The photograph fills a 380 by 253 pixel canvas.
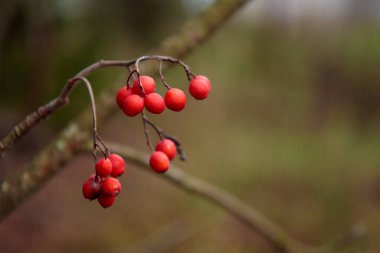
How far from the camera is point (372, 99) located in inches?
299

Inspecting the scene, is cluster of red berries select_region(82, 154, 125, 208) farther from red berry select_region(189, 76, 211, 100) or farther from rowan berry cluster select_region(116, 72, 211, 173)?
red berry select_region(189, 76, 211, 100)

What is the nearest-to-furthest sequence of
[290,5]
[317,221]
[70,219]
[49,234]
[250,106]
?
[49,234]
[70,219]
[317,221]
[250,106]
[290,5]

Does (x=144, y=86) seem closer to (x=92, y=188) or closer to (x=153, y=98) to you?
(x=153, y=98)

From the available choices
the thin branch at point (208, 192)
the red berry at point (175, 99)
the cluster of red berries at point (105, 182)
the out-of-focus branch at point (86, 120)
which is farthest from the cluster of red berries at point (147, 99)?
the thin branch at point (208, 192)

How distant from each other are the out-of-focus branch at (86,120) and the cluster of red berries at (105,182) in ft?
1.71

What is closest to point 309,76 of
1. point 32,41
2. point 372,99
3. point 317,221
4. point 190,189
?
point 372,99

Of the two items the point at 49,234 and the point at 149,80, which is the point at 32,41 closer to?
the point at 49,234

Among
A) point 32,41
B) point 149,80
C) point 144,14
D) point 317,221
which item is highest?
point 149,80

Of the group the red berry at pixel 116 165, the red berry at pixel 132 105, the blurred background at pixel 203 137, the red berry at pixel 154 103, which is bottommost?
the blurred background at pixel 203 137

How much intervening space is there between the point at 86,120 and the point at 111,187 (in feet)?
2.43

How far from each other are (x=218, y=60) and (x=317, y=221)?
8078 mm

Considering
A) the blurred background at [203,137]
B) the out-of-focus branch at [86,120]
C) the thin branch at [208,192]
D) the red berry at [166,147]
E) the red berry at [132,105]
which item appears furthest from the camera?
the blurred background at [203,137]

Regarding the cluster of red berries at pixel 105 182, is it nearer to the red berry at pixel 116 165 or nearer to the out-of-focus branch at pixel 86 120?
the red berry at pixel 116 165

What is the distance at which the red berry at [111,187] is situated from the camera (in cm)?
82
